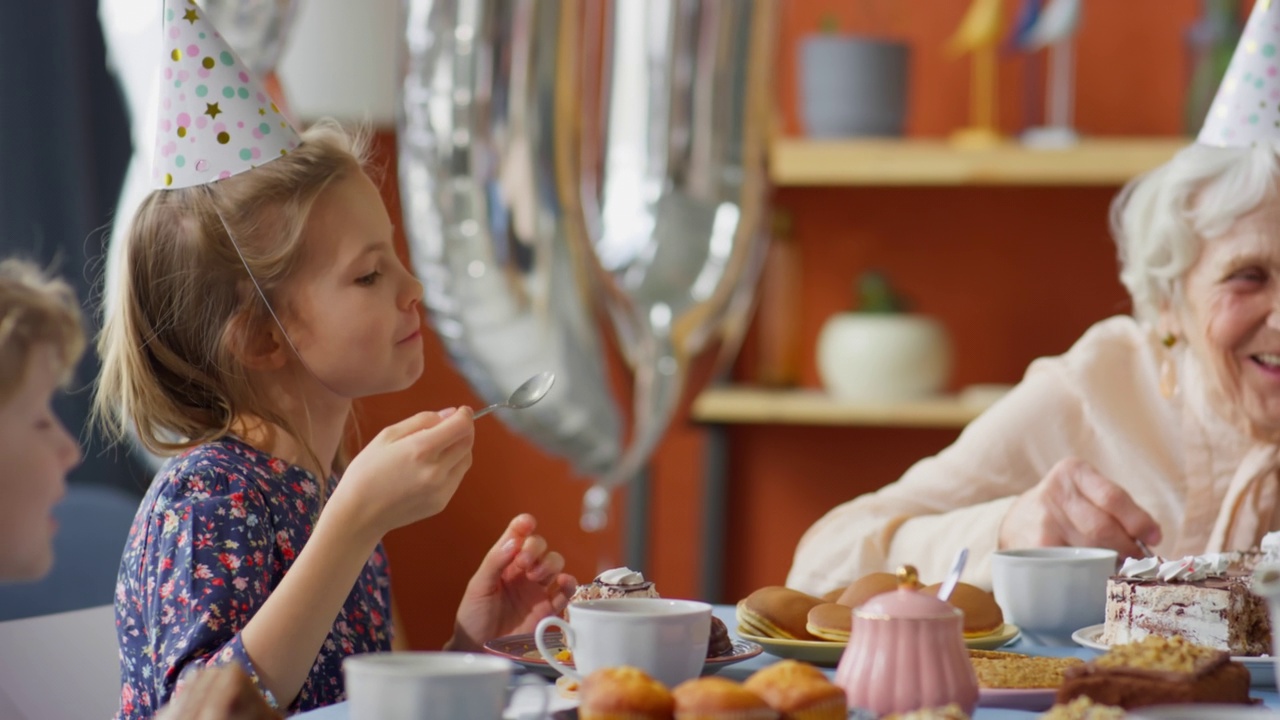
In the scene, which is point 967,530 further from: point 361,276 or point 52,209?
point 52,209

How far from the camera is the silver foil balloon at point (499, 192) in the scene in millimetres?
2328

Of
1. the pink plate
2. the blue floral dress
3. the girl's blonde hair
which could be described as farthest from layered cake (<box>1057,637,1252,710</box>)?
the girl's blonde hair

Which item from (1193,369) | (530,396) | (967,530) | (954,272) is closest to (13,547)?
(530,396)

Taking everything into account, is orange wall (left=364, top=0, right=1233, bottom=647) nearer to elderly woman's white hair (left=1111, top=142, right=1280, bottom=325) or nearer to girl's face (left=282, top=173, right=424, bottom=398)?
elderly woman's white hair (left=1111, top=142, right=1280, bottom=325)

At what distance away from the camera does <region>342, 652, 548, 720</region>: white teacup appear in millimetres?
676

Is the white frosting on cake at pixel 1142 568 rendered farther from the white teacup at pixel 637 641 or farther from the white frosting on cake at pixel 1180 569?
the white teacup at pixel 637 641

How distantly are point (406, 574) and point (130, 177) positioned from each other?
2.48 ft

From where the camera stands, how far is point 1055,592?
3.56 feet

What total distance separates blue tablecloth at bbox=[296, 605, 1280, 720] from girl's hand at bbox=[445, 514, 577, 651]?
147 millimetres

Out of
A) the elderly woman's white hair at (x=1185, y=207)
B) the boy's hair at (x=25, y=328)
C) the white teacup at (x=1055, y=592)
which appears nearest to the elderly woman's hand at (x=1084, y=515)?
the white teacup at (x=1055, y=592)

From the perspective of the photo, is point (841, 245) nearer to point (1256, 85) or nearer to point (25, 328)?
point (1256, 85)

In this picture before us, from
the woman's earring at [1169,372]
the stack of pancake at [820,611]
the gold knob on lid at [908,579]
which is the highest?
the woman's earring at [1169,372]

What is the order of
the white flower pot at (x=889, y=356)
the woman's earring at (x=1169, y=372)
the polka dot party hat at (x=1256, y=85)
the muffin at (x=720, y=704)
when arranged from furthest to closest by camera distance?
the white flower pot at (x=889, y=356) < the woman's earring at (x=1169, y=372) < the polka dot party hat at (x=1256, y=85) < the muffin at (x=720, y=704)

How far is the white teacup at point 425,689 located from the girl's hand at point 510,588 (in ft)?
1.48
